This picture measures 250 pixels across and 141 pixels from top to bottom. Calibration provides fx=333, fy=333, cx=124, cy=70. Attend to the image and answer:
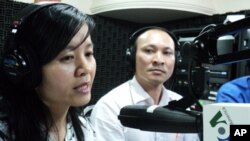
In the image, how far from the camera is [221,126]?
437 mm

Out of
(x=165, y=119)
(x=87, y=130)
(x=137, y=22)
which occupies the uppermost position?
(x=137, y=22)

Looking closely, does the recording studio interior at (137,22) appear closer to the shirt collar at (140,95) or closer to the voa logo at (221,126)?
the shirt collar at (140,95)

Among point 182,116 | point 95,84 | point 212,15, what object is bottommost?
point 95,84

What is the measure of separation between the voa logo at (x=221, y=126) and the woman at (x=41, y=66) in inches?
14.1

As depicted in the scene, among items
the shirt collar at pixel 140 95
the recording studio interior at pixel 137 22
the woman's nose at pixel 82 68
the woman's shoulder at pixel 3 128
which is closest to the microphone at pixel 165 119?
the woman's nose at pixel 82 68

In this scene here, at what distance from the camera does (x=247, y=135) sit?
397 mm

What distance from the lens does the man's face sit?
147 cm

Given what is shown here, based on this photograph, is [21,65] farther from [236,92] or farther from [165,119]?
[236,92]

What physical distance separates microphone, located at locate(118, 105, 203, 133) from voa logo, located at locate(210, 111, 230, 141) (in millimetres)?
73

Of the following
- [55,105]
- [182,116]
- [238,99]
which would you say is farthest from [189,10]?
[182,116]

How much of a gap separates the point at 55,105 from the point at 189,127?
1.34 feet

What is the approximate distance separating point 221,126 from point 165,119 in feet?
0.44

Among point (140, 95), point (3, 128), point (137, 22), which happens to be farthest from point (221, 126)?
point (137, 22)

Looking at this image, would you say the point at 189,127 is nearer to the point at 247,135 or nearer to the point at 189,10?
the point at 247,135
